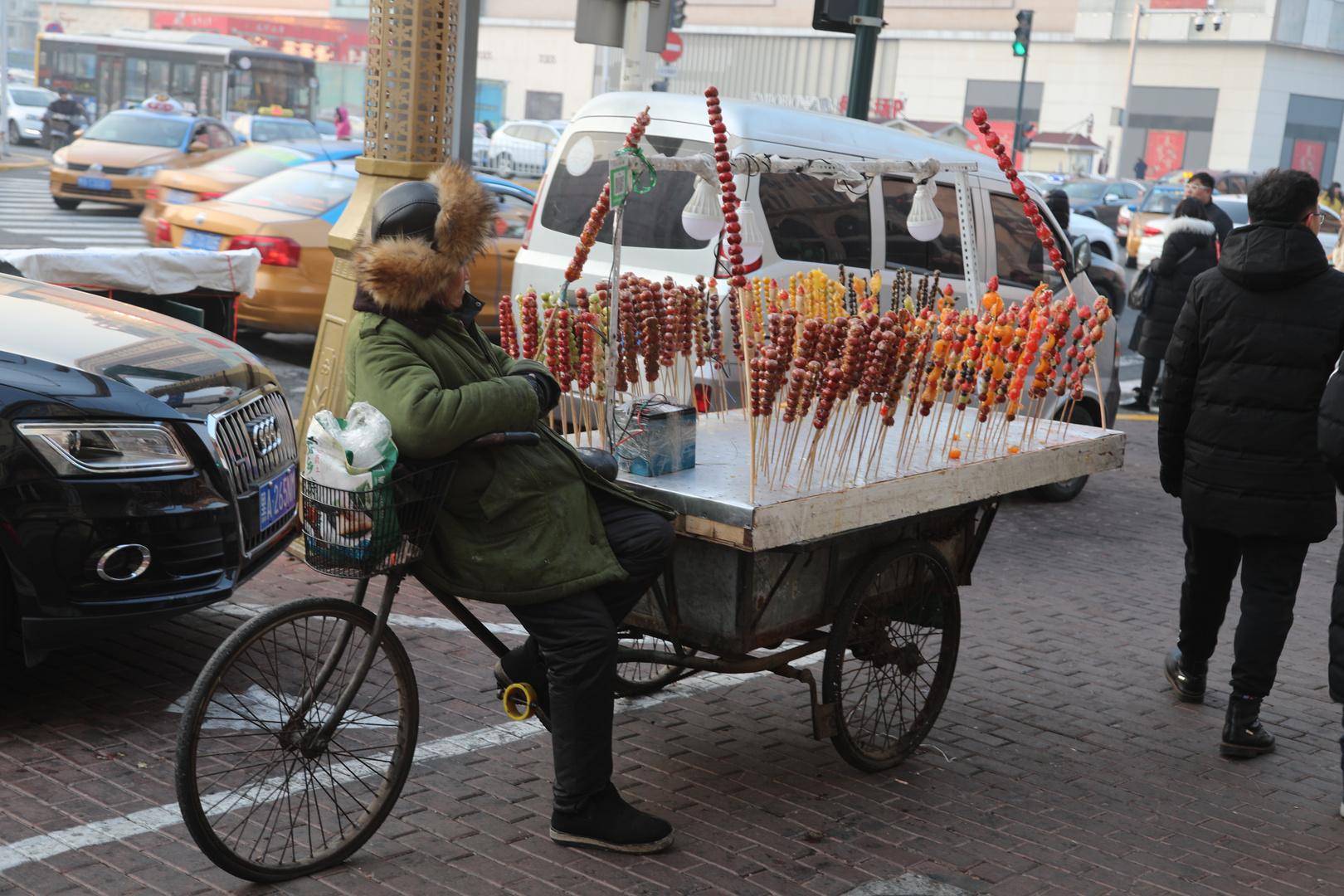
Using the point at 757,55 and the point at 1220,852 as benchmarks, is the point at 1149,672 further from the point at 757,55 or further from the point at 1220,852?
the point at 757,55

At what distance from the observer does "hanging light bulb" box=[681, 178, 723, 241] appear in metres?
3.97

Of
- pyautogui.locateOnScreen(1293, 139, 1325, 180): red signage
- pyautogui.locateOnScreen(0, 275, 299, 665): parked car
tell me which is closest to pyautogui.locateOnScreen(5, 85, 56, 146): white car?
pyautogui.locateOnScreen(0, 275, 299, 665): parked car

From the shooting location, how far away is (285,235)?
1002 cm

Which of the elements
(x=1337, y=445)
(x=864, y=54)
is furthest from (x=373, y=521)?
(x=864, y=54)

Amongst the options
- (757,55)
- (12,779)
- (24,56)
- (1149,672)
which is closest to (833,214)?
(1149,672)

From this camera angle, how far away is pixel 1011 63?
5606cm

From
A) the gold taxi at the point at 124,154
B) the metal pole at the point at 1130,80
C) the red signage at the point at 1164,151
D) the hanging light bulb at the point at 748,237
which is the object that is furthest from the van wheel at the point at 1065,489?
the red signage at the point at 1164,151

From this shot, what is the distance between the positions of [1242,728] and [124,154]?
67.3 feet

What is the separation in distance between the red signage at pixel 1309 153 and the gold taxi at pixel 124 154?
5094cm

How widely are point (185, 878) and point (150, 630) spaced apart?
1.91 metres

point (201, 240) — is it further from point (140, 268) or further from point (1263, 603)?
point (1263, 603)

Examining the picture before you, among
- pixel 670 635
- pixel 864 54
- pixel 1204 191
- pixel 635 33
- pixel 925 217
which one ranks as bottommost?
pixel 670 635

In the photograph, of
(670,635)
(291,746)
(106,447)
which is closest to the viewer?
(291,746)

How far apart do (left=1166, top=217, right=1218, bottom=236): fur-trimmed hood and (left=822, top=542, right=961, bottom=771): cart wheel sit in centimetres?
732
